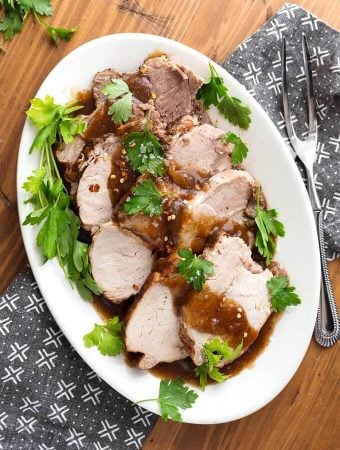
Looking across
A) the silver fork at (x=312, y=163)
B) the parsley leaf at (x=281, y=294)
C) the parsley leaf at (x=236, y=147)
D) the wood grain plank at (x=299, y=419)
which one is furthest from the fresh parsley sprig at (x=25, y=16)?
the wood grain plank at (x=299, y=419)

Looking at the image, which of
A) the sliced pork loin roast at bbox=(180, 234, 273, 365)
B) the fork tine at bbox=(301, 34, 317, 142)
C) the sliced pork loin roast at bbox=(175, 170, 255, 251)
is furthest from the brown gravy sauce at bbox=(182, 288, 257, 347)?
the fork tine at bbox=(301, 34, 317, 142)

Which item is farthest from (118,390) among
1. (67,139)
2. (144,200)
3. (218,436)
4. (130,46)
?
(130,46)

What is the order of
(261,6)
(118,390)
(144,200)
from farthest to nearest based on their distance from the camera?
(261,6) < (118,390) < (144,200)

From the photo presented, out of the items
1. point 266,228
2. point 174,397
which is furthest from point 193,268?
point 174,397

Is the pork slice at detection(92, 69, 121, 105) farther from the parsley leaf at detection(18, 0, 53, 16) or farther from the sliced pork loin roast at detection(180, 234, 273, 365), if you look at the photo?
the sliced pork loin roast at detection(180, 234, 273, 365)

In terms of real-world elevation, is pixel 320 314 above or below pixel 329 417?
above

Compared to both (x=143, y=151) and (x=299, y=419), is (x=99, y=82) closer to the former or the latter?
(x=143, y=151)

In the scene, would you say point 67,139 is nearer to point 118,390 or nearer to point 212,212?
point 212,212
